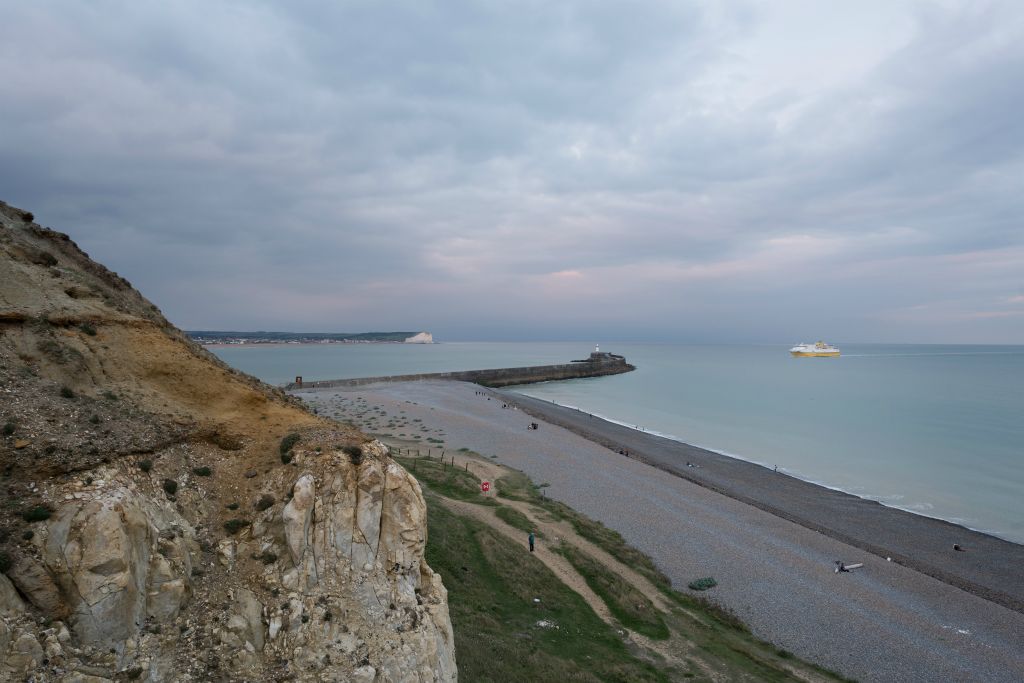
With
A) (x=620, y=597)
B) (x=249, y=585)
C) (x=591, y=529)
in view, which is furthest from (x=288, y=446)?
(x=591, y=529)

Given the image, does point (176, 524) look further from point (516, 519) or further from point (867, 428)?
point (867, 428)

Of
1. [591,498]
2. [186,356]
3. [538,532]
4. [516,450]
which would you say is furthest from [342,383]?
[186,356]

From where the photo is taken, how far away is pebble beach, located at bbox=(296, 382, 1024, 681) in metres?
18.4

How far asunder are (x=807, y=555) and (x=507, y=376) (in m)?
91.5

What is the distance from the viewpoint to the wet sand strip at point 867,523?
2444 centimetres

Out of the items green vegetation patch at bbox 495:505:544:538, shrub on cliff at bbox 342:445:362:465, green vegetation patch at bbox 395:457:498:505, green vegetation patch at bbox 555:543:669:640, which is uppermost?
shrub on cliff at bbox 342:445:362:465

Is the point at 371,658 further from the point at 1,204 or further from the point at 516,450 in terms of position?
the point at 516,450

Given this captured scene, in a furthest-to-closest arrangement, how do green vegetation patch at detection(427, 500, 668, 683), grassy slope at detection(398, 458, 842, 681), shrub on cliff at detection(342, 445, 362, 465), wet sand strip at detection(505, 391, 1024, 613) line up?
1. wet sand strip at detection(505, 391, 1024, 613)
2. grassy slope at detection(398, 458, 842, 681)
3. green vegetation patch at detection(427, 500, 668, 683)
4. shrub on cliff at detection(342, 445, 362, 465)

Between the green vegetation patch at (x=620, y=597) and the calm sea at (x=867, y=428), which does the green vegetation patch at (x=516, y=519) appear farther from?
the calm sea at (x=867, y=428)

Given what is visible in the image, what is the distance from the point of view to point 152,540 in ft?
27.2

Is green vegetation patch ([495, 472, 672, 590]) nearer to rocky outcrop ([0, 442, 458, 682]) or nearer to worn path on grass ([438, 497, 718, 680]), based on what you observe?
worn path on grass ([438, 497, 718, 680])

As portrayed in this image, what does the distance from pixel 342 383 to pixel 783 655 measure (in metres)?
75.0

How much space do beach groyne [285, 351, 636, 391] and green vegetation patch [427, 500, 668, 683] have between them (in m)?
63.5

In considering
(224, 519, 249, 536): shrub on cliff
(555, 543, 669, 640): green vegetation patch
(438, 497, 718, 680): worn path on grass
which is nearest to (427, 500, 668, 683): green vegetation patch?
(438, 497, 718, 680): worn path on grass
